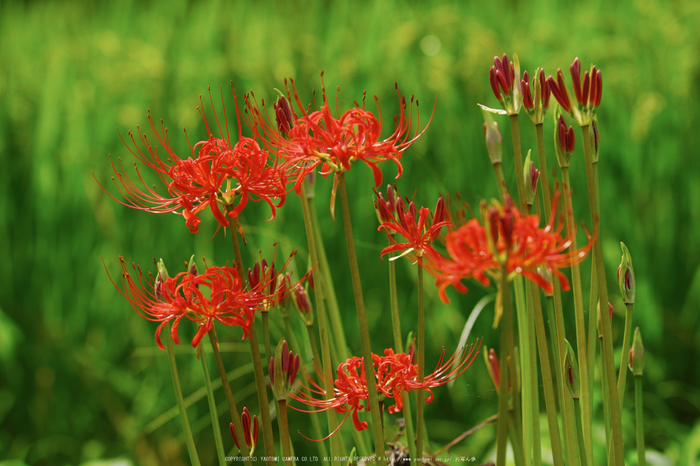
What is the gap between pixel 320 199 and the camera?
1785 millimetres

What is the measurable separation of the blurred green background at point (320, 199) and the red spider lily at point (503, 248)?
1.14 meters

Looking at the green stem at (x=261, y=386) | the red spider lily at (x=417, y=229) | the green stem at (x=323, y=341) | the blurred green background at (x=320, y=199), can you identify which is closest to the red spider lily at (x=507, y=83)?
the red spider lily at (x=417, y=229)

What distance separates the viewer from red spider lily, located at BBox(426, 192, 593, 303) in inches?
15.4

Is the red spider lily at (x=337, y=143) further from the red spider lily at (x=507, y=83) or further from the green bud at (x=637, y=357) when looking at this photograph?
the green bud at (x=637, y=357)

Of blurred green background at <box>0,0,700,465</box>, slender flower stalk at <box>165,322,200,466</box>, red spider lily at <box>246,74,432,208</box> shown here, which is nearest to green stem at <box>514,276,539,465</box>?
red spider lily at <box>246,74,432,208</box>

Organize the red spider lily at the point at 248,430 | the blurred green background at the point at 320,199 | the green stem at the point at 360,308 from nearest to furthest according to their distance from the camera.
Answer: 1. the green stem at the point at 360,308
2. the red spider lily at the point at 248,430
3. the blurred green background at the point at 320,199

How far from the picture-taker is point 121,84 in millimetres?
2186

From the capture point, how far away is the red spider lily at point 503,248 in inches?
15.4

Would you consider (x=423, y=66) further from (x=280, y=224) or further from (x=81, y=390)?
(x=81, y=390)

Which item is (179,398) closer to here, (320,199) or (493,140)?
(493,140)

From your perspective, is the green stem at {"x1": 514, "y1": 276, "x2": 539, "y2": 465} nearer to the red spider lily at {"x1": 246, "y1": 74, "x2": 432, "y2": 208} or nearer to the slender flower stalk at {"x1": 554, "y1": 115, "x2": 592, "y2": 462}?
the slender flower stalk at {"x1": 554, "y1": 115, "x2": 592, "y2": 462}

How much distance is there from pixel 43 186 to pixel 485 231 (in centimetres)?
193

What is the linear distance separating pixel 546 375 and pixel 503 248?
23cm

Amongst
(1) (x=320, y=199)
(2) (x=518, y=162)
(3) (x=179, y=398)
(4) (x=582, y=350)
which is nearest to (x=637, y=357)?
(4) (x=582, y=350)
